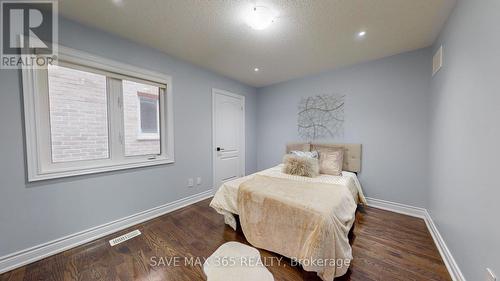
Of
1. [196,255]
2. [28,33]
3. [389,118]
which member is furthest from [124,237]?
[389,118]

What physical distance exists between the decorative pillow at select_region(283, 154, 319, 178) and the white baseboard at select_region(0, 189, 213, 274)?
188 centimetres

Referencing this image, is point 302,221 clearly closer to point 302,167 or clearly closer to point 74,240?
point 302,167

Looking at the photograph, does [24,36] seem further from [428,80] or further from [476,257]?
[428,80]

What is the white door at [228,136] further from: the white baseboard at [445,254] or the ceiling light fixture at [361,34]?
the white baseboard at [445,254]

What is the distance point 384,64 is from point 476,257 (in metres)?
2.49

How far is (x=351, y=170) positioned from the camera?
2.85 metres

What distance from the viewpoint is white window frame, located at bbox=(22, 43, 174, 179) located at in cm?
156

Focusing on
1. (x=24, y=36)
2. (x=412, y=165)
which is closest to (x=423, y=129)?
(x=412, y=165)

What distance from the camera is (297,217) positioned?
59.1 inches

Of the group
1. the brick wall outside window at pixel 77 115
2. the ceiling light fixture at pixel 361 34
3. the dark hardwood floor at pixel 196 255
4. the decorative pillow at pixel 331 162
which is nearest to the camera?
the dark hardwood floor at pixel 196 255

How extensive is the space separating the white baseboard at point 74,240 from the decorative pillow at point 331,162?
2.43 meters

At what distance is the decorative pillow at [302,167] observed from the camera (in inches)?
97.2

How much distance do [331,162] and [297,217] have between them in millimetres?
1499

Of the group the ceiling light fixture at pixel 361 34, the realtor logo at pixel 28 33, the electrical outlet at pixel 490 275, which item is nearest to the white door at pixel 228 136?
the realtor logo at pixel 28 33
